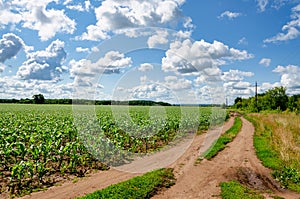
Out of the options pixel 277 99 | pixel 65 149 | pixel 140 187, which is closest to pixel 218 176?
pixel 140 187

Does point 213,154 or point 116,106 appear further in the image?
point 213,154

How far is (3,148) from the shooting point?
415 inches

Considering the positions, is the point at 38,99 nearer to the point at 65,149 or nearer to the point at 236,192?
the point at 65,149

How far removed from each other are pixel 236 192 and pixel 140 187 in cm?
292

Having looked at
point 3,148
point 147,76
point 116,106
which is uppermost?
point 147,76

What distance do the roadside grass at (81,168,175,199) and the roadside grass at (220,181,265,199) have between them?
68.2 inches

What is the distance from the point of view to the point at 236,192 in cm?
826

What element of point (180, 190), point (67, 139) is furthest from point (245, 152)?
point (67, 139)

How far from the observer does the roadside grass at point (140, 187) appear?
25.5ft

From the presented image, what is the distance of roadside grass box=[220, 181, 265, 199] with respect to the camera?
793 centimetres

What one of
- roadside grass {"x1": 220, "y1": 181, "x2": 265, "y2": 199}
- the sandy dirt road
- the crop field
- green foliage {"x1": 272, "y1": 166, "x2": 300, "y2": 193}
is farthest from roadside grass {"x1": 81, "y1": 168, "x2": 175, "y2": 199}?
green foliage {"x1": 272, "y1": 166, "x2": 300, "y2": 193}

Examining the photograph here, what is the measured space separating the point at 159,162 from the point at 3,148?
250 inches

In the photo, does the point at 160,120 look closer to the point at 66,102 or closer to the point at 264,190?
the point at 264,190

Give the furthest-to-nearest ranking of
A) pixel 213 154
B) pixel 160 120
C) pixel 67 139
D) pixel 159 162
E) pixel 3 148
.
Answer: pixel 160 120, pixel 67 139, pixel 213 154, pixel 159 162, pixel 3 148
